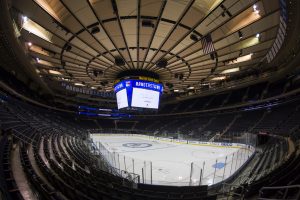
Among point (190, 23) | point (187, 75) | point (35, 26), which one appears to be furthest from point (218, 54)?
point (35, 26)

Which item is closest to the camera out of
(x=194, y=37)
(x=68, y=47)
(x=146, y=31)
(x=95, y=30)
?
(x=95, y=30)

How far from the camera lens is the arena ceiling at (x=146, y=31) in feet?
30.6

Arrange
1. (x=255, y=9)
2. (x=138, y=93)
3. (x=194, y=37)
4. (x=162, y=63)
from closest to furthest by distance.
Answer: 1. (x=255, y=9)
2. (x=194, y=37)
3. (x=162, y=63)
4. (x=138, y=93)

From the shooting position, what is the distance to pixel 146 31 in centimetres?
1155

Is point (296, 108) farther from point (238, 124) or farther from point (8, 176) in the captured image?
point (8, 176)

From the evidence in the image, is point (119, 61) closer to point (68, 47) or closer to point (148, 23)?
point (68, 47)

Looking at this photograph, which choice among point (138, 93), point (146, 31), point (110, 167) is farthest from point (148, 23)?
point (138, 93)

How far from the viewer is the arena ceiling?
9.34 meters

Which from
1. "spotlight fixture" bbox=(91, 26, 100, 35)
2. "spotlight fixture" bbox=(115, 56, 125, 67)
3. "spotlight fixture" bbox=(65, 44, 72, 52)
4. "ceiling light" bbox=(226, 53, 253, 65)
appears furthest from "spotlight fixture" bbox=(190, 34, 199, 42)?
"spotlight fixture" bbox=(65, 44, 72, 52)

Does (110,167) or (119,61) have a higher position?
(119,61)

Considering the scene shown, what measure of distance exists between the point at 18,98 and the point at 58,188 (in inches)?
944

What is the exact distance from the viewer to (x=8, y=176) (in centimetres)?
402

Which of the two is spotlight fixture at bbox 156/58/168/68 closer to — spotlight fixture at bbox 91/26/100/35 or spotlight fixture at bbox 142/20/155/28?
A: spotlight fixture at bbox 142/20/155/28

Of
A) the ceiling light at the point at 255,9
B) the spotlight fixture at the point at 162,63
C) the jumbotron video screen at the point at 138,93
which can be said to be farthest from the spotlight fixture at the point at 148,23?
the jumbotron video screen at the point at 138,93
